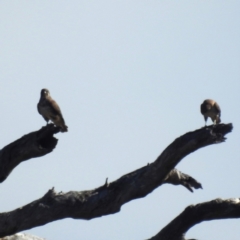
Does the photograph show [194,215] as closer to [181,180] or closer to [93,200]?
[181,180]

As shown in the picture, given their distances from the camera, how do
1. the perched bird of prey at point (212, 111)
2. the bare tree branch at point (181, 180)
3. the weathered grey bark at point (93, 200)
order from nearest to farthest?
the weathered grey bark at point (93, 200) < the bare tree branch at point (181, 180) < the perched bird of prey at point (212, 111)

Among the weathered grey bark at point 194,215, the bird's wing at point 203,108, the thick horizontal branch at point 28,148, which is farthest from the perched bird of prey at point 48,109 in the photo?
the weathered grey bark at point 194,215

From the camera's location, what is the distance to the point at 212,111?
56.5 ft

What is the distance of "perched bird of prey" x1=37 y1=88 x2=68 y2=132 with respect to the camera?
15441 mm

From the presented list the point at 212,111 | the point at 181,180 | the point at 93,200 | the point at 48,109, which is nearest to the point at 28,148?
the point at 93,200

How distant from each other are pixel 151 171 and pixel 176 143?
0.64 metres

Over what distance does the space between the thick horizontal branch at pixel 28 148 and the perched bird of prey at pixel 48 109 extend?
3470 mm

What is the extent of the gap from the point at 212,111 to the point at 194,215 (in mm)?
6534

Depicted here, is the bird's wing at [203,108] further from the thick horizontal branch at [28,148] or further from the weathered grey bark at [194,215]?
the weathered grey bark at [194,215]

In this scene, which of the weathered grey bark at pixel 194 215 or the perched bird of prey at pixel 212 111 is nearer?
the weathered grey bark at pixel 194 215

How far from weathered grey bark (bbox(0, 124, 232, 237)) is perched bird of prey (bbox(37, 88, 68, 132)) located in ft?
11.9

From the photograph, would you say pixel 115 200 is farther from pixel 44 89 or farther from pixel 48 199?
pixel 44 89

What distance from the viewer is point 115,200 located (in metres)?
11.3

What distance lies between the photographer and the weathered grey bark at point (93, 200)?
436 inches
